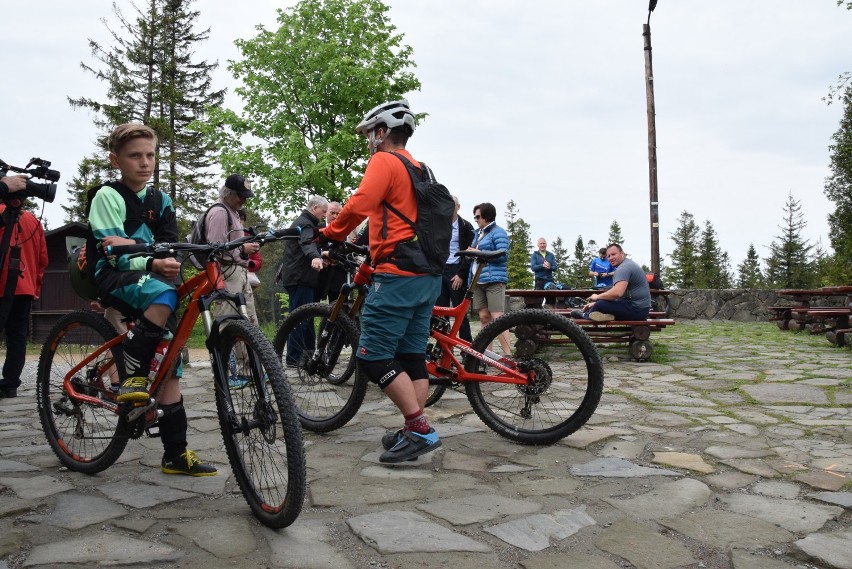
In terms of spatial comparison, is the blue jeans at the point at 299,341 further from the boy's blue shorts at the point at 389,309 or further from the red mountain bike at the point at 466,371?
the boy's blue shorts at the point at 389,309

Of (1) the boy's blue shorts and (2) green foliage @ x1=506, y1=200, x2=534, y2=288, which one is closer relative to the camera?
(1) the boy's blue shorts

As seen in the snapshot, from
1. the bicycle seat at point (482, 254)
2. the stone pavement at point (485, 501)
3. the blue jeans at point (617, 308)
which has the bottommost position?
the stone pavement at point (485, 501)

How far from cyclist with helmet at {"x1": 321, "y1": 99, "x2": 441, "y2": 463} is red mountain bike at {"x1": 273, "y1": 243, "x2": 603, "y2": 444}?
654 millimetres

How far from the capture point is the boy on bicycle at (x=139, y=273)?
3596 millimetres

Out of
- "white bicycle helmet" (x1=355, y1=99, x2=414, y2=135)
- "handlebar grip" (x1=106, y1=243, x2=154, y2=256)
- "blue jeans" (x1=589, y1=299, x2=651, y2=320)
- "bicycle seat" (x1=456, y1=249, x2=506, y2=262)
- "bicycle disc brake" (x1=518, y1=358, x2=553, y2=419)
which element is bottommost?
"bicycle disc brake" (x1=518, y1=358, x2=553, y2=419)

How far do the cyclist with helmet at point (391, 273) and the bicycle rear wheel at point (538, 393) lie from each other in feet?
2.41

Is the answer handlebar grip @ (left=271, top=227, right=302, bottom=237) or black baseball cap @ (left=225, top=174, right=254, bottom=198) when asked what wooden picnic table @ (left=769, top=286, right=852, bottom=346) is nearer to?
black baseball cap @ (left=225, top=174, right=254, bottom=198)

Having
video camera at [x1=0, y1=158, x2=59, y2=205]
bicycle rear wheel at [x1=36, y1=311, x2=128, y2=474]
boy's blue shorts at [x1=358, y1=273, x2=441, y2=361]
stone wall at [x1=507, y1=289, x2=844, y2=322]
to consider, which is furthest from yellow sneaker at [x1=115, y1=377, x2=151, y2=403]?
stone wall at [x1=507, y1=289, x2=844, y2=322]

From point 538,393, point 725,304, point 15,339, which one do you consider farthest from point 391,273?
point 725,304

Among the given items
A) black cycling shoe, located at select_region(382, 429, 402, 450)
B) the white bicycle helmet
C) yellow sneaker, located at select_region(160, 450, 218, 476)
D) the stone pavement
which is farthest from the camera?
black cycling shoe, located at select_region(382, 429, 402, 450)

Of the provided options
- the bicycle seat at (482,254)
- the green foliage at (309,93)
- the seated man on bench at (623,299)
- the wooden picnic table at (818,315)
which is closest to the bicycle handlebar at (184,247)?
the bicycle seat at (482,254)

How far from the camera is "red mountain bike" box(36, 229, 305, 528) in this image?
121 inches

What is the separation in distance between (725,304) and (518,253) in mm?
36440

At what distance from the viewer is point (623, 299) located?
9328 millimetres
